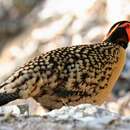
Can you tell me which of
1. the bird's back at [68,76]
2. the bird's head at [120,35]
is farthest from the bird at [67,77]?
the bird's head at [120,35]

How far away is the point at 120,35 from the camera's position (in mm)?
7164

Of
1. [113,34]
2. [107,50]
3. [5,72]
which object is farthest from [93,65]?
[5,72]

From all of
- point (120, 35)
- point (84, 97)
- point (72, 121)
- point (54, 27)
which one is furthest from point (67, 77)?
point (54, 27)

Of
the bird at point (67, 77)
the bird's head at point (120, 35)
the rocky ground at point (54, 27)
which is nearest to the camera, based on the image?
the bird at point (67, 77)

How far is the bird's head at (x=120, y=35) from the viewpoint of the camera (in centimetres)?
709

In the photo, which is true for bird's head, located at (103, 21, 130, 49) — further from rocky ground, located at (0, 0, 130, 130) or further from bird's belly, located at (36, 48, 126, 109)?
rocky ground, located at (0, 0, 130, 130)

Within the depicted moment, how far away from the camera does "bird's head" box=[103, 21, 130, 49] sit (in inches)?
279

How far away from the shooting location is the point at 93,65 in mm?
6406

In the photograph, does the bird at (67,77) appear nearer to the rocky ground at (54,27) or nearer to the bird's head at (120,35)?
the bird's head at (120,35)

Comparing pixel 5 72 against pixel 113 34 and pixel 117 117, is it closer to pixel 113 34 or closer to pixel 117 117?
pixel 113 34

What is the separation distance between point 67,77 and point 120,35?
1.25 meters

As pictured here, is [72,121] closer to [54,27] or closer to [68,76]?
[68,76]

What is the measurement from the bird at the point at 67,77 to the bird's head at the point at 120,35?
262 millimetres

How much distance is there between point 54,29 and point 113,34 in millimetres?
6539
